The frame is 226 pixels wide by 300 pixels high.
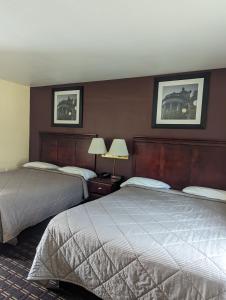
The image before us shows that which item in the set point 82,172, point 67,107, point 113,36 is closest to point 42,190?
point 82,172

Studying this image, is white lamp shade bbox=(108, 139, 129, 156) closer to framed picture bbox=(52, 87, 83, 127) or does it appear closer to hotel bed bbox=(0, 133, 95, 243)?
hotel bed bbox=(0, 133, 95, 243)

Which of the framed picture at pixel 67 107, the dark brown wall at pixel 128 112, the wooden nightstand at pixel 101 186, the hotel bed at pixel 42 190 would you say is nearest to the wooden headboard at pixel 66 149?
the hotel bed at pixel 42 190

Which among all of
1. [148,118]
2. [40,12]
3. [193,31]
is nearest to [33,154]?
[148,118]

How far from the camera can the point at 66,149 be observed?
3979 millimetres

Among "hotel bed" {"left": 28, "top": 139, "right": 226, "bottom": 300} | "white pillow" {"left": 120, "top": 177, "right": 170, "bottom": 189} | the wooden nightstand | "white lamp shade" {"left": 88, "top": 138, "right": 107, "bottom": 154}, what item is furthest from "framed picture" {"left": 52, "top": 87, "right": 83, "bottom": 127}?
"hotel bed" {"left": 28, "top": 139, "right": 226, "bottom": 300}

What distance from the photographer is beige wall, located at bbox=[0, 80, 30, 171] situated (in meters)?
3.91

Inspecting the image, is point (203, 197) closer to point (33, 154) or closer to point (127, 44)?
point (127, 44)

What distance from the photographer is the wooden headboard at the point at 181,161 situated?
9.20 ft

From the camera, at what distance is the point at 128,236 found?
152 centimetres

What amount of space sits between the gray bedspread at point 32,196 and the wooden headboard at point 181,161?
1.00 m

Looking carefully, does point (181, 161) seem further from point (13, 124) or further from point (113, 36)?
point (13, 124)

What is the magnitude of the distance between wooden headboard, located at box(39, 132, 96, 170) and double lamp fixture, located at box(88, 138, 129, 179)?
350 mm

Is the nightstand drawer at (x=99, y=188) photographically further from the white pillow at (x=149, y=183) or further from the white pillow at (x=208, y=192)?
the white pillow at (x=208, y=192)

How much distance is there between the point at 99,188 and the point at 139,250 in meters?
1.88
